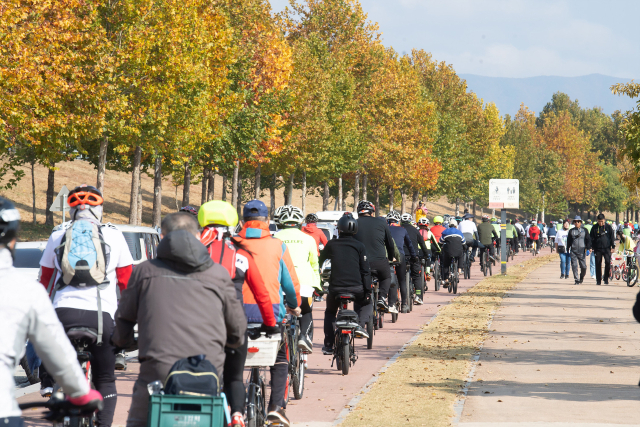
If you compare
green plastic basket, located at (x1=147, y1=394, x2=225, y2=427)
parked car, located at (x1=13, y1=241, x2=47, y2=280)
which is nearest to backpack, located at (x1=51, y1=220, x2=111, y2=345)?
green plastic basket, located at (x1=147, y1=394, x2=225, y2=427)

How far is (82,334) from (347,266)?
527cm

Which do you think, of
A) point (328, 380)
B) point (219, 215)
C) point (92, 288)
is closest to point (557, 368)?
point (328, 380)

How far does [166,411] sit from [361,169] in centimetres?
5318

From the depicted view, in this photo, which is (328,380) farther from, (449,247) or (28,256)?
(449,247)

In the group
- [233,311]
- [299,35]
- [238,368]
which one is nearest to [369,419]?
[238,368]

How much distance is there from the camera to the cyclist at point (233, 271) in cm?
544

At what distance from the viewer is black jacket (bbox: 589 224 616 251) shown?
85.8 feet

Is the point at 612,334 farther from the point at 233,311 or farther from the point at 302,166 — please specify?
the point at 302,166

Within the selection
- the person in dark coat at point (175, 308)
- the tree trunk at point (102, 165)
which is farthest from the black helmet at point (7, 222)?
the tree trunk at point (102, 165)

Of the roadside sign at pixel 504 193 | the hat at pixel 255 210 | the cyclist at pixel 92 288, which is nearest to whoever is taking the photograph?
the cyclist at pixel 92 288

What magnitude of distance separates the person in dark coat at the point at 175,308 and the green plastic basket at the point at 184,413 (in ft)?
0.86

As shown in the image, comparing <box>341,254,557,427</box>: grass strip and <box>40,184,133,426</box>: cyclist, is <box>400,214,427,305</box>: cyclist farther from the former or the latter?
<box>40,184,133,426</box>: cyclist

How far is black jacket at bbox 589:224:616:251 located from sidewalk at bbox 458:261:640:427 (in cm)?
641

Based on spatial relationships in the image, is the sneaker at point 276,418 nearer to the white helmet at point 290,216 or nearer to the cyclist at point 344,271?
the white helmet at point 290,216
